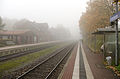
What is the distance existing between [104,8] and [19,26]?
51823mm

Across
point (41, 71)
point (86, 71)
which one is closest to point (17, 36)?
point (41, 71)

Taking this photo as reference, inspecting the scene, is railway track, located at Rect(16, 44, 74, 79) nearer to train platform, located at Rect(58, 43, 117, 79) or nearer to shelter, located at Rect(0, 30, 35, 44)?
train platform, located at Rect(58, 43, 117, 79)

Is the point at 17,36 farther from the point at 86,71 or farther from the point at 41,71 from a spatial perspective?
the point at 86,71

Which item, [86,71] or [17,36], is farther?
[17,36]

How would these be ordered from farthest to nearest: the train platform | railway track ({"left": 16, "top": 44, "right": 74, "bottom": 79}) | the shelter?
1. the shelter
2. the train platform
3. railway track ({"left": 16, "top": 44, "right": 74, "bottom": 79})

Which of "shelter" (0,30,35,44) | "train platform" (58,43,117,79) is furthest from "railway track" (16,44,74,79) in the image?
"shelter" (0,30,35,44)

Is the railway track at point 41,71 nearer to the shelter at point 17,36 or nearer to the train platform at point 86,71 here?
the train platform at point 86,71

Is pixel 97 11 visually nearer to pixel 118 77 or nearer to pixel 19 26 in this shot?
pixel 118 77

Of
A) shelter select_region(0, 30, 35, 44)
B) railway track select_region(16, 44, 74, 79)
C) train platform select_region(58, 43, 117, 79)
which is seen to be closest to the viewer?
railway track select_region(16, 44, 74, 79)

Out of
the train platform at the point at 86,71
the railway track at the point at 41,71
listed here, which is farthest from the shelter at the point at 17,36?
the train platform at the point at 86,71

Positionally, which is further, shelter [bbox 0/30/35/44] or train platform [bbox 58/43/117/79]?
shelter [bbox 0/30/35/44]

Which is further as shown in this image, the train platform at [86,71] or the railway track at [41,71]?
the train platform at [86,71]

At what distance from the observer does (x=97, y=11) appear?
18812mm

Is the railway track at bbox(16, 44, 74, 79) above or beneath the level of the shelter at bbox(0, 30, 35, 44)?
beneath
